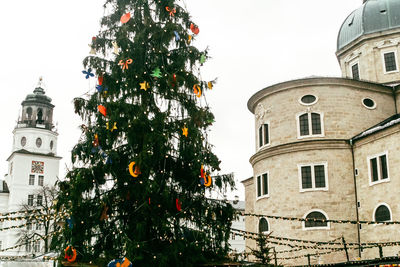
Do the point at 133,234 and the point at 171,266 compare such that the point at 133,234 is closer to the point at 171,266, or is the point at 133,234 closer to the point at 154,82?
the point at 171,266

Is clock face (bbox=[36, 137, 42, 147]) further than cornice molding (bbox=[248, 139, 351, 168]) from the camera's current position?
Yes

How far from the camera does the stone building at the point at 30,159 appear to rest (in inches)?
2475

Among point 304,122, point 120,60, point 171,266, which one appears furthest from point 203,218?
point 304,122

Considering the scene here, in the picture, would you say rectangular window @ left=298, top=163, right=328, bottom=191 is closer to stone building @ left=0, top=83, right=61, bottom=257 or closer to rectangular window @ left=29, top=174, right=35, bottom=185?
stone building @ left=0, top=83, right=61, bottom=257

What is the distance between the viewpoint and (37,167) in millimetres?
65125

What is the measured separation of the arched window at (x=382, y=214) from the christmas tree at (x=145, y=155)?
14.9 meters

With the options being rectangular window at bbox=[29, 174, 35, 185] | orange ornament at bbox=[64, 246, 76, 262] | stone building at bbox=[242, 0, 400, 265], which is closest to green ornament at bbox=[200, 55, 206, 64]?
orange ornament at bbox=[64, 246, 76, 262]

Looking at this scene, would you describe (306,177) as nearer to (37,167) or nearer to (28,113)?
(37,167)

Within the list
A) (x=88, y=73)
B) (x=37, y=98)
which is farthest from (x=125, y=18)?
(x=37, y=98)

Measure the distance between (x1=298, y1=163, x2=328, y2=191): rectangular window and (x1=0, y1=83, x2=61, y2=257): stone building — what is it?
42.7 metres

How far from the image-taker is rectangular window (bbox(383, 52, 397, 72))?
3434 cm

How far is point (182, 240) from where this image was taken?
40.4ft

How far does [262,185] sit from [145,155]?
19820 mm

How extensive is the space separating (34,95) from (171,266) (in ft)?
195
